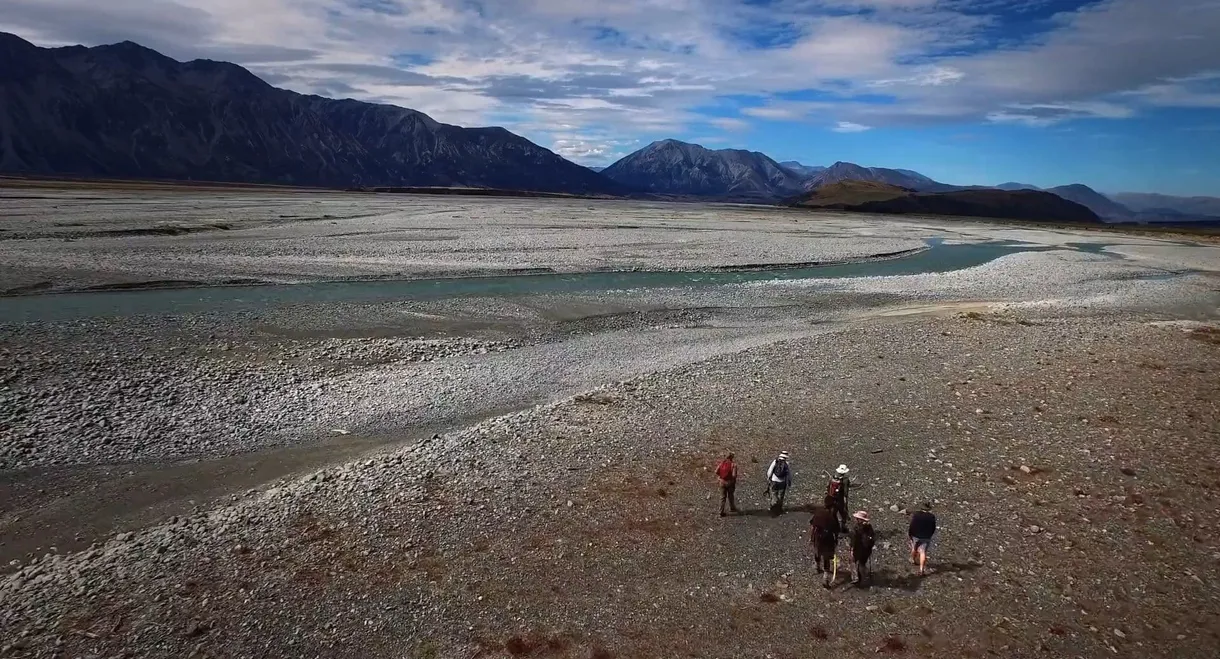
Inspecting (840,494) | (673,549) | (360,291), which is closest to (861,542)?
(840,494)

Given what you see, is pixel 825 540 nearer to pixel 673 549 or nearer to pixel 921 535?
pixel 921 535

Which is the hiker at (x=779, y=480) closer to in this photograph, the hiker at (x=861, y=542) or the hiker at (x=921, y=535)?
the hiker at (x=861, y=542)

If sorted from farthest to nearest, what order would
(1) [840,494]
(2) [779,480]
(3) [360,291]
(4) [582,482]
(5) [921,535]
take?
(3) [360,291], (4) [582,482], (2) [779,480], (1) [840,494], (5) [921,535]

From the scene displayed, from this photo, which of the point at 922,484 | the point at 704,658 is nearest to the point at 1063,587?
the point at 922,484

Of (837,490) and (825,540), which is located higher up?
(837,490)

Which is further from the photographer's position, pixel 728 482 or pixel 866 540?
pixel 728 482

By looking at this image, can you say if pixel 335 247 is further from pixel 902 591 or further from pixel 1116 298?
pixel 1116 298
